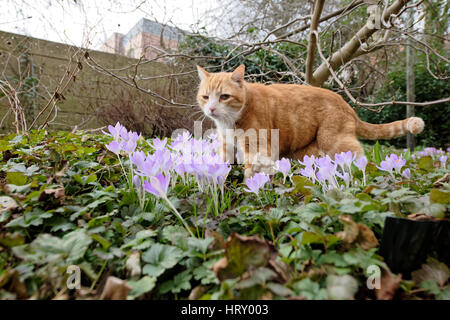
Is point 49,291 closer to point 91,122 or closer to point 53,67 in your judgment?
point 91,122

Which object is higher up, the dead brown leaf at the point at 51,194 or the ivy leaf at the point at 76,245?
the dead brown leaf at the point at 51,194

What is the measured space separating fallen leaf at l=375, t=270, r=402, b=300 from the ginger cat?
1.77 metres

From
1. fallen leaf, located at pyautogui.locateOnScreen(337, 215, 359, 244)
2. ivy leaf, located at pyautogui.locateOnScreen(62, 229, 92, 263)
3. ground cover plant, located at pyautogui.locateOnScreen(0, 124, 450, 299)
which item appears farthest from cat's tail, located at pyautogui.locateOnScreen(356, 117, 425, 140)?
ivy leaf, located at pyautogui.locateOnScreen(62, 229, 92, 263)

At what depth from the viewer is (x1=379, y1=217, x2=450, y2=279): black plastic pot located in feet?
2.31

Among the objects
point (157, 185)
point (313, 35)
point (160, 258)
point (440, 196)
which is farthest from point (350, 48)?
point (160, 258)

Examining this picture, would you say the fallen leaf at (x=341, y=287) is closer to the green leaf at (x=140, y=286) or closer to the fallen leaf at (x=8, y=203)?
the green leaf at (x=140, y=286)

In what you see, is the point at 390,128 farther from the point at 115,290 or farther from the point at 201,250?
the point at 115,290

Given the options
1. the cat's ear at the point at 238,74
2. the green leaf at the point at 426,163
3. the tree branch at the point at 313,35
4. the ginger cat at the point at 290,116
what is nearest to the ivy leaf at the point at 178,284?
the green leaf at the point at 426,163

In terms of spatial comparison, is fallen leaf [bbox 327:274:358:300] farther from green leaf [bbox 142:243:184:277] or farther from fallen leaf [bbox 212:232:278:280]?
green leaf [bbox 142:243:184:277]

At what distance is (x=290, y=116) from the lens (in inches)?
102

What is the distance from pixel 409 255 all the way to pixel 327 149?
6.23 feet

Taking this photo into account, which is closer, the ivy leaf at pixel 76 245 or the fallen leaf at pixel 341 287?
the fallen leaf at pixel 341 287

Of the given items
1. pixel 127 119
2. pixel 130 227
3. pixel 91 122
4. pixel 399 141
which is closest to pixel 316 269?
pixel 130 227

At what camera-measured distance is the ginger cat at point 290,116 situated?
2.48 meters
